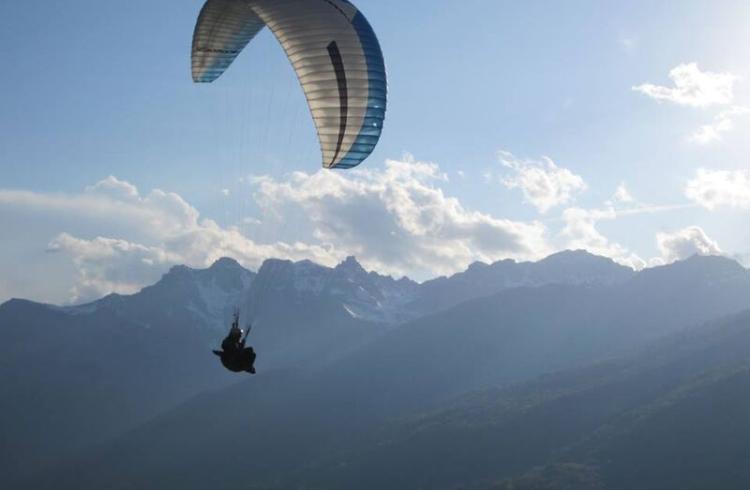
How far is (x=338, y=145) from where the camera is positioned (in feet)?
116

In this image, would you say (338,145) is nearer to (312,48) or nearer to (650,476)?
(312,48)

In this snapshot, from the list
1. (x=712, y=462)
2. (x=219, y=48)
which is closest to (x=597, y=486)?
(x=712, y=462)

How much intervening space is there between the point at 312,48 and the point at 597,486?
7164 inches

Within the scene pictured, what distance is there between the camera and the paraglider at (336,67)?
33.9m

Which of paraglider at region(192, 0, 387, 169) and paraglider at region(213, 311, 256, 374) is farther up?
paraglider at region(192, 0, 387, 169)

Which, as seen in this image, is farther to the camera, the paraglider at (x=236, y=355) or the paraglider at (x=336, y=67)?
the paraglider at (x=336, y=67)

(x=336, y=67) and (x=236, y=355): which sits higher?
(x=336, y=67)

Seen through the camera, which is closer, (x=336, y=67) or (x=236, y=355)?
(x=236, y=355)

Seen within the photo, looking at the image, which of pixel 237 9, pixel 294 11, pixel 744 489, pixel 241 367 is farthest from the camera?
pixel 744 489

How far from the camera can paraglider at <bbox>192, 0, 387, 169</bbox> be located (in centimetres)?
3391

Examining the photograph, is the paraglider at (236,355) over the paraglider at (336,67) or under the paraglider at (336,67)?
under

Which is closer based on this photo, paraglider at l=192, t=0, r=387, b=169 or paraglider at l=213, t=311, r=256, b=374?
paraglider at l=213, t=311, r=256, b=374

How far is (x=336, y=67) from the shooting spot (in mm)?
34344

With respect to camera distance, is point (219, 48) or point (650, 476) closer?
point (219, 48)
